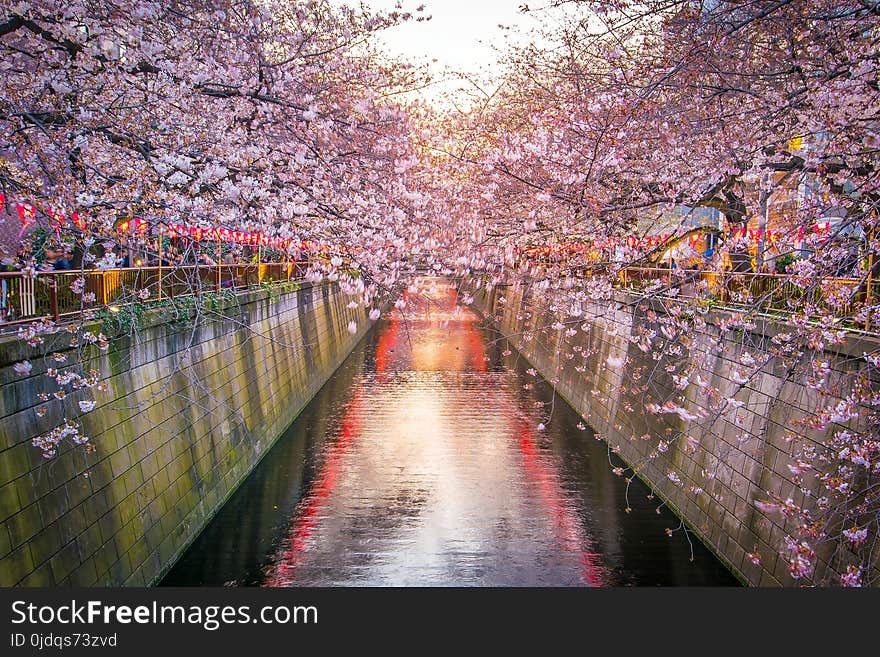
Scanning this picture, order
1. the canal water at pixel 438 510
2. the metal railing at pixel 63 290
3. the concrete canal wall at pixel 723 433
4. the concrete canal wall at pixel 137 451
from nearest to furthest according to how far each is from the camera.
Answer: the concrete canal wall at pixel 137 451
the metal railing at pixel 63 290
the concrete canal wall at pixel 723 433
the canal water at pixel 438 510

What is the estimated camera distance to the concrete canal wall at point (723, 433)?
29.9ft

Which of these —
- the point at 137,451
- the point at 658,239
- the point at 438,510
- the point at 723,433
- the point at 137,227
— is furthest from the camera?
the point at 438,510

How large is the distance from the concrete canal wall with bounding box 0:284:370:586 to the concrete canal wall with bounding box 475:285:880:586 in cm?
579

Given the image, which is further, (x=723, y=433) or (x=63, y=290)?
(x=723, y=433)

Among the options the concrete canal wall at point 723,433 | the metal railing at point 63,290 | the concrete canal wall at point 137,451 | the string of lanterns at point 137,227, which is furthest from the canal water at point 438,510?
the metal railing at point 63,290

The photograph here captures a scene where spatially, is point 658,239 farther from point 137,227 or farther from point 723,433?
point 137,227

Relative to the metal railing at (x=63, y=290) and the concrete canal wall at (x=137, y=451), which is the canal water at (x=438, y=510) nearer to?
the concrete canal wall at (x=137, y=451)

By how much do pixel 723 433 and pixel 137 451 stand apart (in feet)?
29.0

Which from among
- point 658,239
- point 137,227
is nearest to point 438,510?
point 658,239

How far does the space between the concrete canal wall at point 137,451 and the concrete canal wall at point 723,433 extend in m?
5.79

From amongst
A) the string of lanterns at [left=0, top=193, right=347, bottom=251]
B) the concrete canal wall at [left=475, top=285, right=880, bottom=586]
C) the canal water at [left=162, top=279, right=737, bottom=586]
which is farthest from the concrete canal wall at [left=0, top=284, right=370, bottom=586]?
the concrete canal wall at [left=475, top=285, right=880, bottom=586]

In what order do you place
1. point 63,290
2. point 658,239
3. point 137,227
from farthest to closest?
point 658,239 < point 137,227 < point 63,290

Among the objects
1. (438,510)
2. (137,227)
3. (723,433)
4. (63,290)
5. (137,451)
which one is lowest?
(438,510)

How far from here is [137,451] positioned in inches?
390
